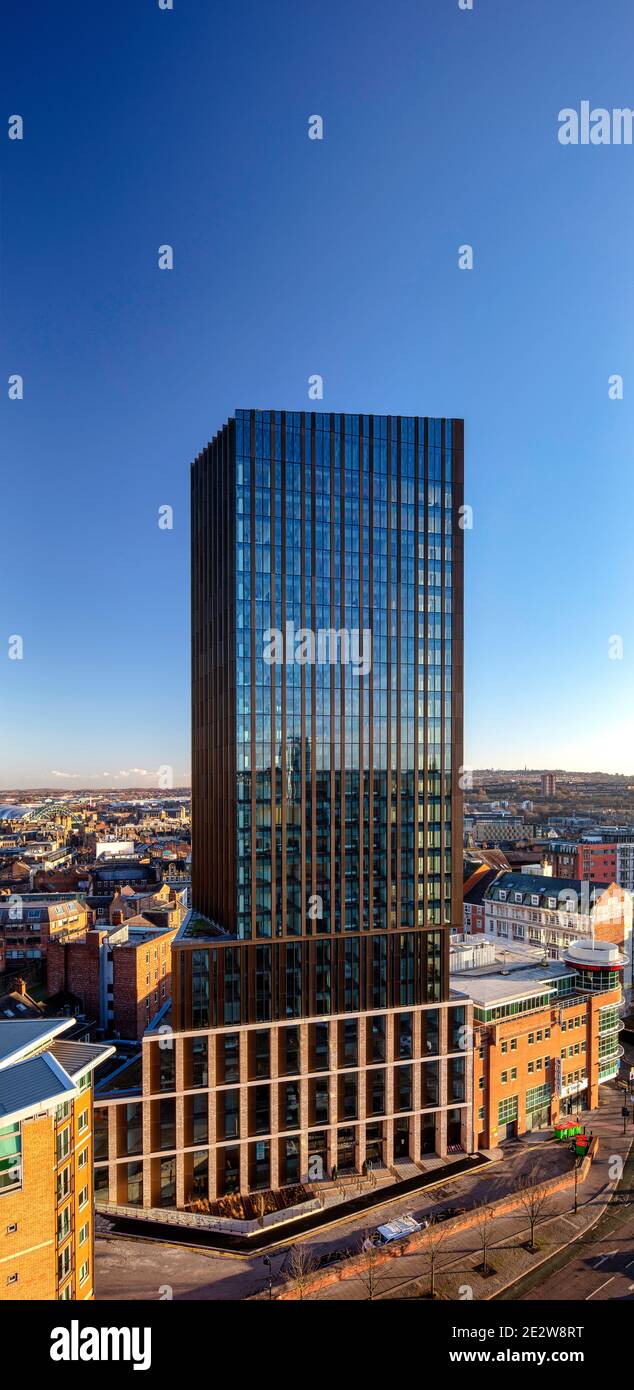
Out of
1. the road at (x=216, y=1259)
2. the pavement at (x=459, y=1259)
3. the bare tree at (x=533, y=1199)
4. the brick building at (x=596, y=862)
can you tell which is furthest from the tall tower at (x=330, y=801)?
the brick building at (x=596, y=862)

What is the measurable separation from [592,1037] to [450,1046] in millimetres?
11501

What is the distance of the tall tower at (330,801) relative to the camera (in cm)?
3747

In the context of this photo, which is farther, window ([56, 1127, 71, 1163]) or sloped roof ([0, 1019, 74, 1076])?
sloped roof ([0, 1019, 74, 1076])

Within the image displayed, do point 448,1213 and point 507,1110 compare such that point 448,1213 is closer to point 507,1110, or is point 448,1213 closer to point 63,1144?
point 507,1110

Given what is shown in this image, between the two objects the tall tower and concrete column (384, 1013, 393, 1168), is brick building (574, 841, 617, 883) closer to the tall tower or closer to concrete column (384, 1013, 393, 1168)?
the tall tower

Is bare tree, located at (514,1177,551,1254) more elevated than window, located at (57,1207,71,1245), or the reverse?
window, located at (57,1207,71,1245)

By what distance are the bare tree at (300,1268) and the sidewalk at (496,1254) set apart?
0.81 metres

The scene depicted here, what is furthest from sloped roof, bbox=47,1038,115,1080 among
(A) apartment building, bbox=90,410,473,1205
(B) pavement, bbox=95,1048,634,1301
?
(A) apartment building, bbox=90,410,473,1205

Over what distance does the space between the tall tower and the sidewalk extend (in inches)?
270

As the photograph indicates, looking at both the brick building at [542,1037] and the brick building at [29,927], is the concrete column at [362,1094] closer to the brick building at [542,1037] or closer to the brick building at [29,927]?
the brick building at [542,1037]

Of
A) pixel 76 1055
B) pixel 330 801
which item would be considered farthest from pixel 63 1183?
pixel 330 801

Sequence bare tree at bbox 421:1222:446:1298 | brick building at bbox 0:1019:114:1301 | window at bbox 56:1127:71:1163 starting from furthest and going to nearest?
bare tree at bbox 421:1222:446:1298, window at bbox 56:1127:71:1163, brick building at bbox 0:1019:114:1301

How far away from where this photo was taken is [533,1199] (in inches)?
1350

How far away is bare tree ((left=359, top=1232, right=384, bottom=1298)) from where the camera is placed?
28562 mm
